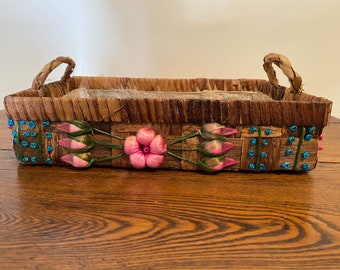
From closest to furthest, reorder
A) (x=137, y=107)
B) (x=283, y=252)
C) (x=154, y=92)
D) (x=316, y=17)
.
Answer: (x=283, y=252)
(x=137, y=107)
(x=154, y=92)
(x=316, y=17)

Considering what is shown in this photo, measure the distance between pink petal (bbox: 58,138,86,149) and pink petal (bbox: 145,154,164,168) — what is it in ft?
0.35

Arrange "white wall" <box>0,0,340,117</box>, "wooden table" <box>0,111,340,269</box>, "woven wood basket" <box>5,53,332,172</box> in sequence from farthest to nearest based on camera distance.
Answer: "white wall" <box>0,0,340,117</box> < "woven wood basket" <box>5,53,332,172</box> < "wooden table" <box>0,111,340,269</box>

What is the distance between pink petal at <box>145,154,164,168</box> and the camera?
0.49 metres

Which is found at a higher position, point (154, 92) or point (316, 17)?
point (316, 17)

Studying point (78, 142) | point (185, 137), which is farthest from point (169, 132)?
point (78, 142)

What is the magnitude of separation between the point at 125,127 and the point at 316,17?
3.36 feet

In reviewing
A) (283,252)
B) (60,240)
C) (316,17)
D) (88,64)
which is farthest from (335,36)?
(60,240)

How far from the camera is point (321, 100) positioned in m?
0.49

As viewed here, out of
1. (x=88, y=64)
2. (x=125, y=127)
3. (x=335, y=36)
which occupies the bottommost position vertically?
(x=125, y=127)

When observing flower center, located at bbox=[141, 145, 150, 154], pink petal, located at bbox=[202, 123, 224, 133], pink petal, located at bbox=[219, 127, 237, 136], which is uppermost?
pink petal, located at bbox=[202, 123, 224, 133]

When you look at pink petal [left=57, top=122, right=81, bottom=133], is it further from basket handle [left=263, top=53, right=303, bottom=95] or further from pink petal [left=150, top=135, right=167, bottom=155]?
basket handle [left=263, top=53, right=303, bottom=95]

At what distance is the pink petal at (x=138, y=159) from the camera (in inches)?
19.2

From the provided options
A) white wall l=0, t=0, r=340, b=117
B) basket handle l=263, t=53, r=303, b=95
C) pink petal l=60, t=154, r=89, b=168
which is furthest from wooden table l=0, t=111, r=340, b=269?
white wall l=0, t=0, r=340, b=117

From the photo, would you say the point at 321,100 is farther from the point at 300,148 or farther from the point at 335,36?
the point at 335,36
